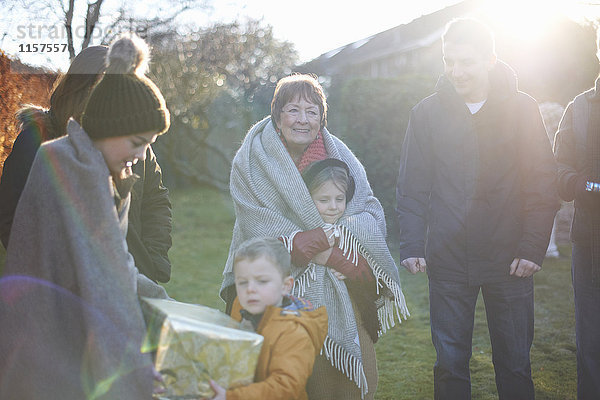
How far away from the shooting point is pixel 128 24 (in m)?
6.81

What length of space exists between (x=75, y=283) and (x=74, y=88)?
98cm

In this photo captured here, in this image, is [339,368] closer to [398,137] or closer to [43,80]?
[43,80]

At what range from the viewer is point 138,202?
2.80 m

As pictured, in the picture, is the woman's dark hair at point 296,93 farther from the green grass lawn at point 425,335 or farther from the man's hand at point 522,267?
the green grass lawn at point 425,335

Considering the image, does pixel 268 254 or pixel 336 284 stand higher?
pixel 268 254

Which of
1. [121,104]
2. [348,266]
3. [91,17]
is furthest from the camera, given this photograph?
[91,17]

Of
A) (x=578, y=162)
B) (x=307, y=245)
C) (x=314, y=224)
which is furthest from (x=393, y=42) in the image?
(x=307, y=245)

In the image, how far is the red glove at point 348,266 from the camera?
2867mm

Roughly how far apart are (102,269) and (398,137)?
6.78 meters

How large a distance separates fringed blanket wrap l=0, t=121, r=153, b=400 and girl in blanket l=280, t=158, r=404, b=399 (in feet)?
3.55

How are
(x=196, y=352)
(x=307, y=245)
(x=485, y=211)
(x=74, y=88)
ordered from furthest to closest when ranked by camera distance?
(x=485, y=211)
(x=307, y=245)
(x=74, y=88)
(x=196, y=352)

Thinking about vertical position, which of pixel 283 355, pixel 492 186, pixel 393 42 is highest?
pixel 393 42

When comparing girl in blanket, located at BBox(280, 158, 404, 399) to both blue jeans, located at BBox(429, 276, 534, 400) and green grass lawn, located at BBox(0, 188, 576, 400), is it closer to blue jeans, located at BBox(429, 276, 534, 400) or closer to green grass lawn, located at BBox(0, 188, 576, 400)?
blue jeans, located at BBox(429, 276, 534, 400)

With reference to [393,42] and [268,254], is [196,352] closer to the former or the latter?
[268,254]
